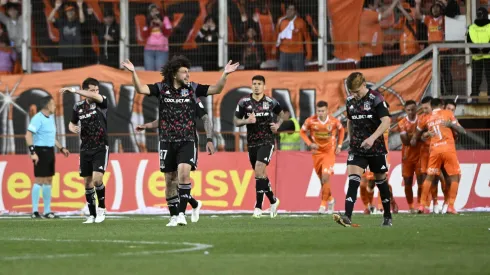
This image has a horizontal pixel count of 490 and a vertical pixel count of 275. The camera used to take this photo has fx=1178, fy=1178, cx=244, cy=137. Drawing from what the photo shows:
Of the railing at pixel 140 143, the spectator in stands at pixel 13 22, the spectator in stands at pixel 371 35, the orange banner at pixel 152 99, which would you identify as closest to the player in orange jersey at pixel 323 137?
the railing at pixel 140 143

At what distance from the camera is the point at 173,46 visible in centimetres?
2797

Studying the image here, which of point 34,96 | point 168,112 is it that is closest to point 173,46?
point 34,96

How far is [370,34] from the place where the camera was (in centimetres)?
2714

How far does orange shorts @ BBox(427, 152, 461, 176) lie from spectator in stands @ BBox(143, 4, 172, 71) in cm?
766

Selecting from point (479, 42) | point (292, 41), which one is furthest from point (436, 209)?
point (292, 41)

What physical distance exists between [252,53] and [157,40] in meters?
2.27

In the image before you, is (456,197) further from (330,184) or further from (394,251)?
(394,251)

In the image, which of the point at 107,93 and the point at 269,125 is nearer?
the point at 269,125

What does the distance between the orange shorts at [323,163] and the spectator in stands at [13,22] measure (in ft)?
29.1

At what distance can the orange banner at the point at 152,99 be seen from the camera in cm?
2670

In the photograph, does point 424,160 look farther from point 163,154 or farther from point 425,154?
point 163,154

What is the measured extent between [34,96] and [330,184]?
24.6ft

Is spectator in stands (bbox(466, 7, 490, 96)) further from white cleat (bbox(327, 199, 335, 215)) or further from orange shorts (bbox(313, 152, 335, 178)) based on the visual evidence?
white cleat (bbox(327, 199, 335, 215))

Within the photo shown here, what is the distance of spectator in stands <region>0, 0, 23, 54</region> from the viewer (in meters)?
28.8
